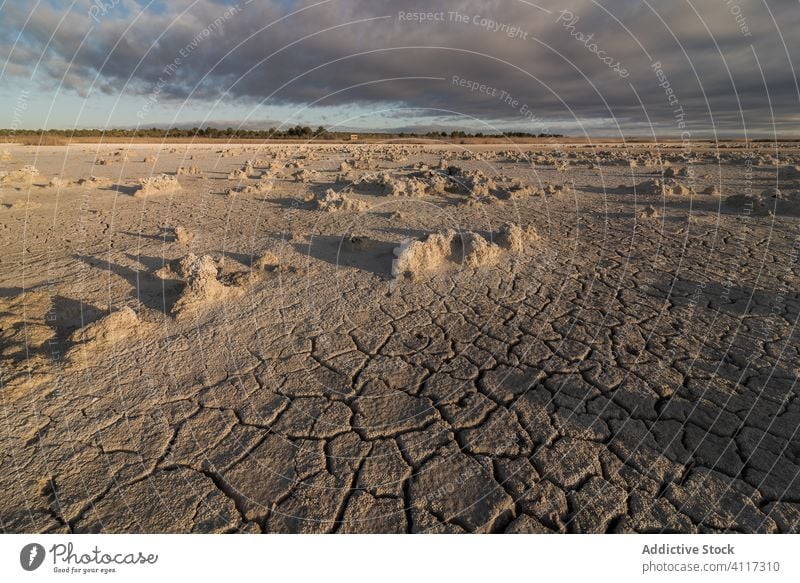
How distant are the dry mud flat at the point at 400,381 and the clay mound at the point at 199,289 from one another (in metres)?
0.03

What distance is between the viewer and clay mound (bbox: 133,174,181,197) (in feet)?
34.9

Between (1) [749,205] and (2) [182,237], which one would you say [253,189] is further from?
(1) [749,205]

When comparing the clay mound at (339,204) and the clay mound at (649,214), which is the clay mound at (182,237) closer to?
the clay mound at (339,204)

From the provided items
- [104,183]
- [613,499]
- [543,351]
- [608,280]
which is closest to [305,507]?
[613,499]

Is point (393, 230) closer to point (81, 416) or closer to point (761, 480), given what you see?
point (81, 416)

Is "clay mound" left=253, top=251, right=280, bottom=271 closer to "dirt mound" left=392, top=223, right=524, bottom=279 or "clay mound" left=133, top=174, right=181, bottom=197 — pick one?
"dirt mound" left=392, top=223, right=524, bottom=279

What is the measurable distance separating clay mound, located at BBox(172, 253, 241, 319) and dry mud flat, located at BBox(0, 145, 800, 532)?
0.09 feet

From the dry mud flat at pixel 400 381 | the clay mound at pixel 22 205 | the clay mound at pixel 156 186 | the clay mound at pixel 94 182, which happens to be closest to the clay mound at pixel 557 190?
the dry mud flat at pixel 400 381

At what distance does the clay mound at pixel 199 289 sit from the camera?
452 cm

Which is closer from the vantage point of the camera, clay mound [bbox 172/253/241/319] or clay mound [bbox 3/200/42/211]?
clay mound [bbox 172/253/241/319]

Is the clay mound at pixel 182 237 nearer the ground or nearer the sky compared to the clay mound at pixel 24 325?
nearer the sky

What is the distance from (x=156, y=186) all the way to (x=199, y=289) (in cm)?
825

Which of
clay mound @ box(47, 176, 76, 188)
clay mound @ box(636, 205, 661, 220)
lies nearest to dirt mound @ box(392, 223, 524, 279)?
clay mound @ box(636, 205, 661, 220)
